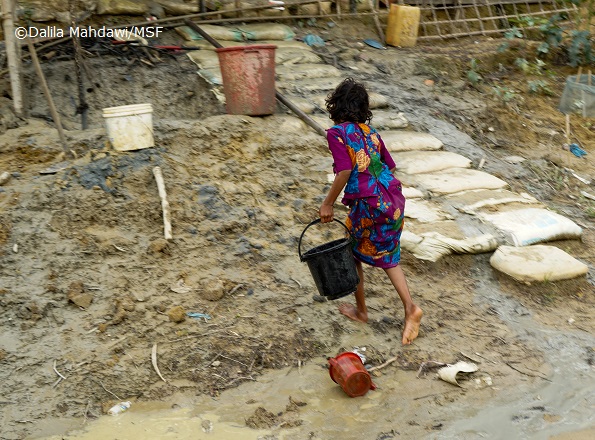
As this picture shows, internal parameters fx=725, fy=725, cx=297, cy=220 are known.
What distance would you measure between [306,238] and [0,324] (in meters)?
1.90

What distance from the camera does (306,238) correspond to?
185 inches

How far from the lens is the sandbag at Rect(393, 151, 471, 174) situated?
566 cm

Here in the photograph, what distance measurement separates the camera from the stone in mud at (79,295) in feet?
12.9

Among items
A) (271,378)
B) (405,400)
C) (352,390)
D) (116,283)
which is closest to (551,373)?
(405,400)

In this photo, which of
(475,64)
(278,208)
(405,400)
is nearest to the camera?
(405,400)

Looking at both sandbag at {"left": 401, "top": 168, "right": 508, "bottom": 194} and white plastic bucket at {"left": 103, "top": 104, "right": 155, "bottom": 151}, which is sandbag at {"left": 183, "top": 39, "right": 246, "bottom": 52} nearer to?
white plastic bucket at {"left": 103, "top": 104, "right": 155, "bottom": 151}

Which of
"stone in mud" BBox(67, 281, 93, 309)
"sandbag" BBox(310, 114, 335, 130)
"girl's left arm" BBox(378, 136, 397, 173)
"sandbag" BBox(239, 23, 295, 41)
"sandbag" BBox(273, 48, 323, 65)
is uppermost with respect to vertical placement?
"sandbag" BBox(239, 23, 295, 41)

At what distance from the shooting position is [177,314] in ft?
12.7

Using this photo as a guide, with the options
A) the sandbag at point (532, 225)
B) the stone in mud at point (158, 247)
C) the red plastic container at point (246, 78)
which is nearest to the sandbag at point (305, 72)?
the red plastic container at point (246, 78)

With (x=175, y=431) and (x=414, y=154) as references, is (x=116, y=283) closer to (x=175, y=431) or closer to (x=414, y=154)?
(x=175, y=431)

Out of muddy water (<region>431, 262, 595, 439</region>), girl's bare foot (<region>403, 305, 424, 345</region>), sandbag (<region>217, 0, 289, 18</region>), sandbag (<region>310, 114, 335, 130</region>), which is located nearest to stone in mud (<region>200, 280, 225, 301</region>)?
girl's bare foot (<region>403, 305, 424, 345</region>)

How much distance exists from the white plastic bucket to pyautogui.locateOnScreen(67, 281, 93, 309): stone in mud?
125cm

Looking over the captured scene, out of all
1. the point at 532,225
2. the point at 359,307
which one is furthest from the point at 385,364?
the point at 532,225

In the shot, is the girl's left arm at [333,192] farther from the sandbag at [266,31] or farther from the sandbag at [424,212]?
the sandbag at [266,31]
